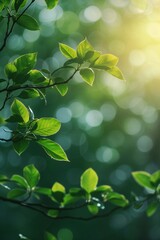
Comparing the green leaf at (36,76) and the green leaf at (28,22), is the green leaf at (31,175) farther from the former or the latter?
the green leaf at (28,22)

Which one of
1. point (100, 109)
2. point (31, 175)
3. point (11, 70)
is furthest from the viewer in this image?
point (100, 109)

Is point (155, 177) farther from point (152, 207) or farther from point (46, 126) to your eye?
point (46, 126)

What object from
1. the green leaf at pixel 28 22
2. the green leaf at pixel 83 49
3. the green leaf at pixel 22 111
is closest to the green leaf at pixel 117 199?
the green leaf at pixel 22 111

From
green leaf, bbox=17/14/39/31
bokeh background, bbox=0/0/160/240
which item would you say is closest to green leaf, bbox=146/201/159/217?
green leaf, bbox=17/14/39/31

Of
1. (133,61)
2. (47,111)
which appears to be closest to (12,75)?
(47,111)

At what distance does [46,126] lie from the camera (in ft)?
4.70

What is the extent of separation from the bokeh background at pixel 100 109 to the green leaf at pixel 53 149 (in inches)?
476

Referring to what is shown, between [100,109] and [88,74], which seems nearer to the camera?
[88,74]

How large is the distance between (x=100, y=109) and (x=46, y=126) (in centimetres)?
1422

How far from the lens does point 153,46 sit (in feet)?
47.2

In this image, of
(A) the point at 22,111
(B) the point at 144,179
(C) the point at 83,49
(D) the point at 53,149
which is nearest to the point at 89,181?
(B) the point at 144,179

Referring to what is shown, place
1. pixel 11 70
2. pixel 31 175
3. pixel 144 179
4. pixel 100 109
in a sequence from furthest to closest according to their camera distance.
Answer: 1. pixel 100 109
2. pixel 144 179
3. pixel 31 175
4. pixel 11 70

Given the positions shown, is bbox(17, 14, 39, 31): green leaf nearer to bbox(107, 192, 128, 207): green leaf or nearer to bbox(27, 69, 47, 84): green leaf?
bbox(27, 69, 47, 84): green leaf

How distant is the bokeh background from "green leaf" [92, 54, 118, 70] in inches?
472
